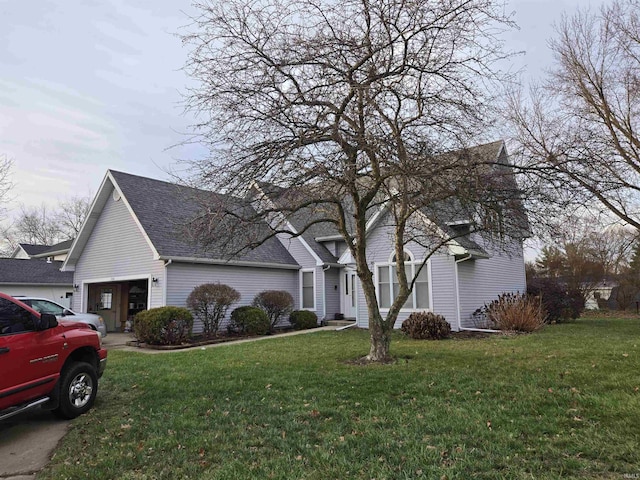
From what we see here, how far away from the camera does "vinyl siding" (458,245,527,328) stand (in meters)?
15.3

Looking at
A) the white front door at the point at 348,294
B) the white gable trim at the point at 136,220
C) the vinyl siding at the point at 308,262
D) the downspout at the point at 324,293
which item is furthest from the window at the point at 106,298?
the white front door at the point at 348,294

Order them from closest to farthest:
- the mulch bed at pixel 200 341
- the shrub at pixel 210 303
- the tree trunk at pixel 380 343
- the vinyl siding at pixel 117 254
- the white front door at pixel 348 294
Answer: the tree trunk at pixel 380 343 < the mulch bed at pixel 200 341 < the shrub at pixel 210 303 < the vinyl siding at pixel 117 254 < the white front door at pixel 348 294

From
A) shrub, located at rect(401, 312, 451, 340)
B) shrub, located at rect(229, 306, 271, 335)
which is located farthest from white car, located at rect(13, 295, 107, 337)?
shrub, located at rect(401, 312, 451, 340)

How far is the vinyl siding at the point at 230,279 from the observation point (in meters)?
15.4

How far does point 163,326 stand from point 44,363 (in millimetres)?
7819

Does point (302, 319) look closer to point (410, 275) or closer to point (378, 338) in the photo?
point (410, 275)

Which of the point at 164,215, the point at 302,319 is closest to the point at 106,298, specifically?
the point at 164,215

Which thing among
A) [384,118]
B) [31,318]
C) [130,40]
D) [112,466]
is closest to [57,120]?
[130,40]

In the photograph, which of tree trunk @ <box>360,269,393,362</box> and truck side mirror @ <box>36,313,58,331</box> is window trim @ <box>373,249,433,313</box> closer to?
tree trunk @ <box>360,269,393,362</box>

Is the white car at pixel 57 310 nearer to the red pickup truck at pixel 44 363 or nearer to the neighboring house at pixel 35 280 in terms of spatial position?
the red pickup truck at pixel 44 363

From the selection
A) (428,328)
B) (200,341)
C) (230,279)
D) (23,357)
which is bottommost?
(200,341)

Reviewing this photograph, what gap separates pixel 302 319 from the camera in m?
17.8

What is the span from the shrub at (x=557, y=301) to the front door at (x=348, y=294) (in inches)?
299

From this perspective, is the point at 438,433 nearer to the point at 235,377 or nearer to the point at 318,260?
the point at 235,377
